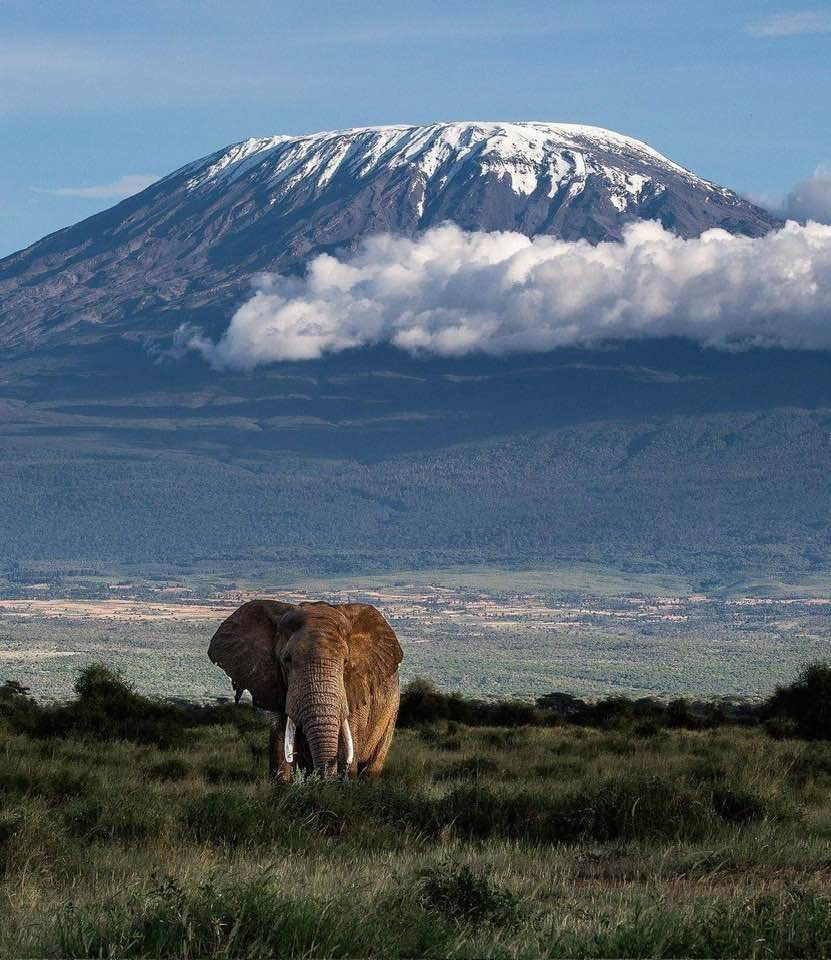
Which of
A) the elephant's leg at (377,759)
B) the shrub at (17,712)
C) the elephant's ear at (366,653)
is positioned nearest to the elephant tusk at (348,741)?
the elephant's ear at (366,653)

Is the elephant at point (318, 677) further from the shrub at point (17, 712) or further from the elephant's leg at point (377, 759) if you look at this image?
the shrub at point (17, 712)

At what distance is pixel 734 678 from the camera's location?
126375mm

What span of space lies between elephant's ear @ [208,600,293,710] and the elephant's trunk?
41.8 inches

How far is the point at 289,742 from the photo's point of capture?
1697cm

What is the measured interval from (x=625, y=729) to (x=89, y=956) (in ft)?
102

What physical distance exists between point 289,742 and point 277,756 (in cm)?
57

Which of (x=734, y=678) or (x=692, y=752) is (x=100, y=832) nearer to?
(x=692, y=752)

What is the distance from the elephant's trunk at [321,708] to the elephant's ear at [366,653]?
711 millimetres

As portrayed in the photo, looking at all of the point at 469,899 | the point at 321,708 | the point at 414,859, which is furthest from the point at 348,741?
the point at 469,899

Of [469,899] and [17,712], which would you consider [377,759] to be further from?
[17,712]

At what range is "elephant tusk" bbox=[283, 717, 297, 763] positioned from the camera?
16781 mm

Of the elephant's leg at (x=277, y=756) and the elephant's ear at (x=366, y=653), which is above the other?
the elephant's ear at (x=366, y=653)

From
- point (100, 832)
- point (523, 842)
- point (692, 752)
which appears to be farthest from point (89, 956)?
point (692, 752)

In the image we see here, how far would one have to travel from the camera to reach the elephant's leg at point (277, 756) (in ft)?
56.0
